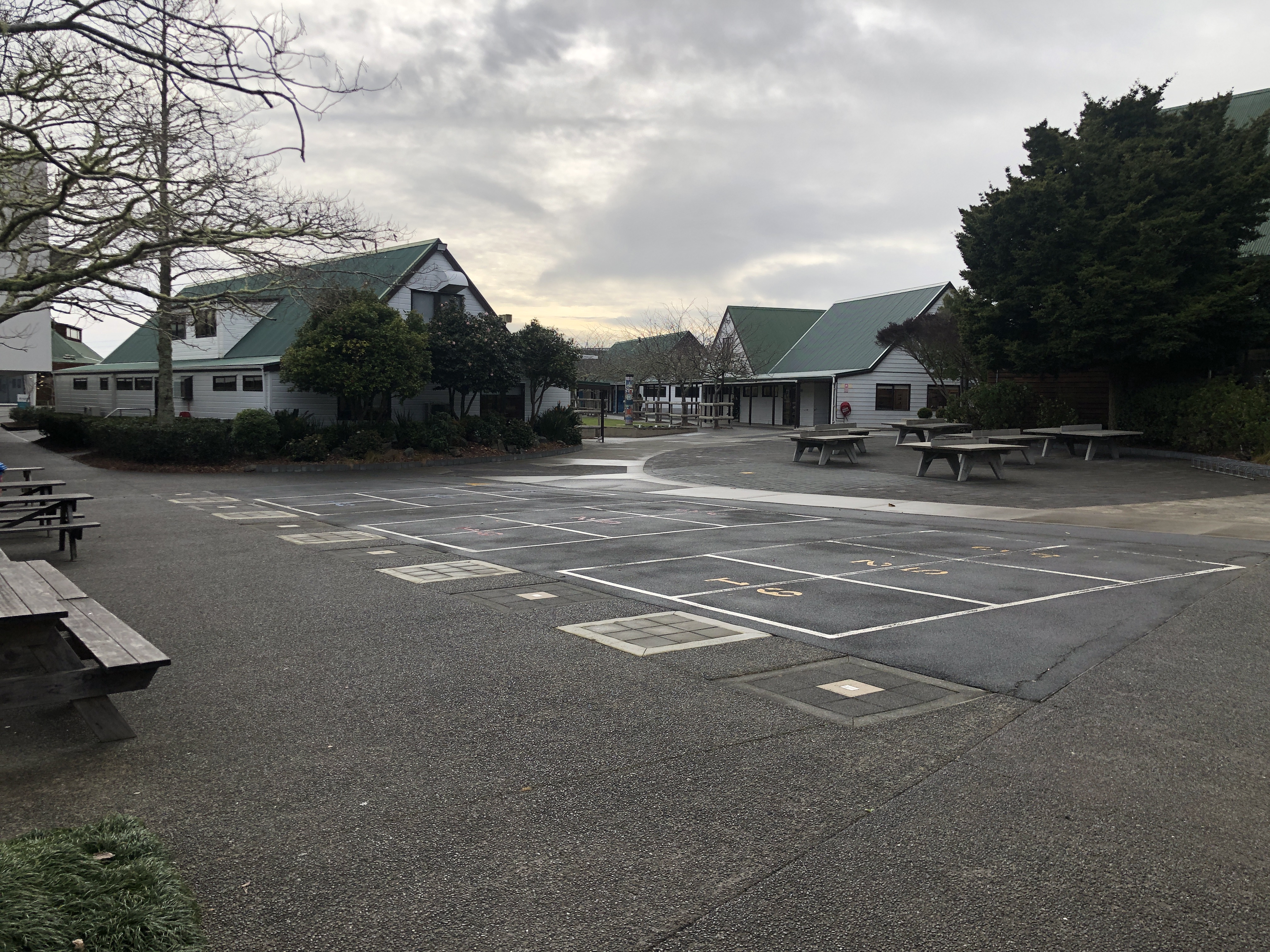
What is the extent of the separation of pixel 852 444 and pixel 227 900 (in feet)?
80.9

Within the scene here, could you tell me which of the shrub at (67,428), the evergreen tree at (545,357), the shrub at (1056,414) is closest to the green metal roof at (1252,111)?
the shrub at (1056,414)

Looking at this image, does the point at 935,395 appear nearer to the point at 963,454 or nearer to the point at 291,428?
the point at 963,454

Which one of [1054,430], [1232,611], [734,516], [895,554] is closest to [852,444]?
[1054,430]

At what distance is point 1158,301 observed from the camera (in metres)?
24.2

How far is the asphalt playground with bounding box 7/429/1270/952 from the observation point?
3334 millimetres

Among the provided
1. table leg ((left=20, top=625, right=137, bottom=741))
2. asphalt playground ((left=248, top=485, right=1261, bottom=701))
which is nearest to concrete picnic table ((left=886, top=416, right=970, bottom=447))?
asphalt playground ((left=248, top=485, right=1261, bottom=701))

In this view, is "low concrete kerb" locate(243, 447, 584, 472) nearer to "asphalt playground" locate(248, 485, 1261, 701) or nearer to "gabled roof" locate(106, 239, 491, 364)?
"gabled roof" locate(106, 239, 491, 364)

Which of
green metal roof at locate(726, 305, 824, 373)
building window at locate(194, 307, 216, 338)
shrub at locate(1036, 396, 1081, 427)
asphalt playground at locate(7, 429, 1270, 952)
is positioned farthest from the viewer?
green metal roof at locate(726, 305, 824, 373)

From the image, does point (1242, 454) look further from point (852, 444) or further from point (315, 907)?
point (315, 907)

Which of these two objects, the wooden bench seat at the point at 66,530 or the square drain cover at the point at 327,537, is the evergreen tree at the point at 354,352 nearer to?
the square drain cover at the point at 327,537

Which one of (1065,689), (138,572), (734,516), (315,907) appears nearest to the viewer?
(315,907)

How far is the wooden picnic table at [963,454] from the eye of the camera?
20594 millimetres

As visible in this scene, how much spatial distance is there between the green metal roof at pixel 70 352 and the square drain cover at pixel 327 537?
59.5 m

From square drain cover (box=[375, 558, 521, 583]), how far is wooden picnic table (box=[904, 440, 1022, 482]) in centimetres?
1360
